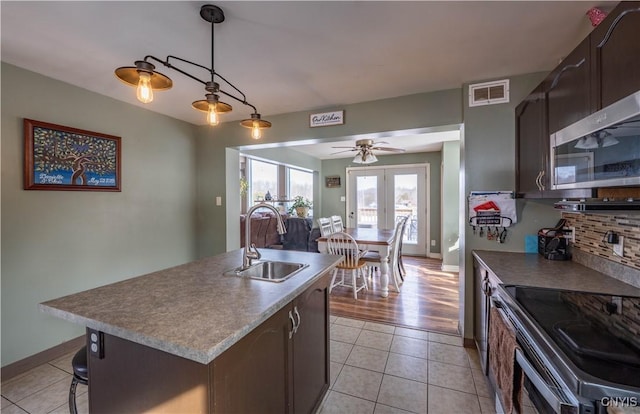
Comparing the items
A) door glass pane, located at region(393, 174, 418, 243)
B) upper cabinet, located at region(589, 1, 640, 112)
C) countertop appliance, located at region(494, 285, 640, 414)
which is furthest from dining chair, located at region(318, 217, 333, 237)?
upper cabinet, located at region(589, 1, 640, 112)

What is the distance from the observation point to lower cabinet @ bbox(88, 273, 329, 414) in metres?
0.87

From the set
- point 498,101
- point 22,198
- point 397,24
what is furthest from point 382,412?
point 22,198

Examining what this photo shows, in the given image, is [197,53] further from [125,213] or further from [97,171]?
[125,213]

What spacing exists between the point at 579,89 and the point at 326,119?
2.00 metres

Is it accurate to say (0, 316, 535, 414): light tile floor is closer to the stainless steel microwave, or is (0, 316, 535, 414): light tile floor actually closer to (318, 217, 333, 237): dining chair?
the stainless steel microwave

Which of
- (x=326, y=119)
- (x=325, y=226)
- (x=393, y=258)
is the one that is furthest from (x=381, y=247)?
(x=326, y=119)

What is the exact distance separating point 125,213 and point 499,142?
3598 millimetres

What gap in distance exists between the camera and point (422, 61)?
1.95 m

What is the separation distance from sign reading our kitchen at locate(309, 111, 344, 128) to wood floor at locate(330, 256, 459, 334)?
2128 mm

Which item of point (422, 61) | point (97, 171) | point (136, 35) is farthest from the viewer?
point (97, 171)

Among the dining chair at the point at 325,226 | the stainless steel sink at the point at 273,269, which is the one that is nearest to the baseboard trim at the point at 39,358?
the stainless steel sink at the point at 273,269

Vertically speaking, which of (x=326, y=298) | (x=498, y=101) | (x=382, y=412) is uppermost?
(x=498, y=101)

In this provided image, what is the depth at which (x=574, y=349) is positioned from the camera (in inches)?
34.1

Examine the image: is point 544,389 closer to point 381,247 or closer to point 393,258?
point 381,247
